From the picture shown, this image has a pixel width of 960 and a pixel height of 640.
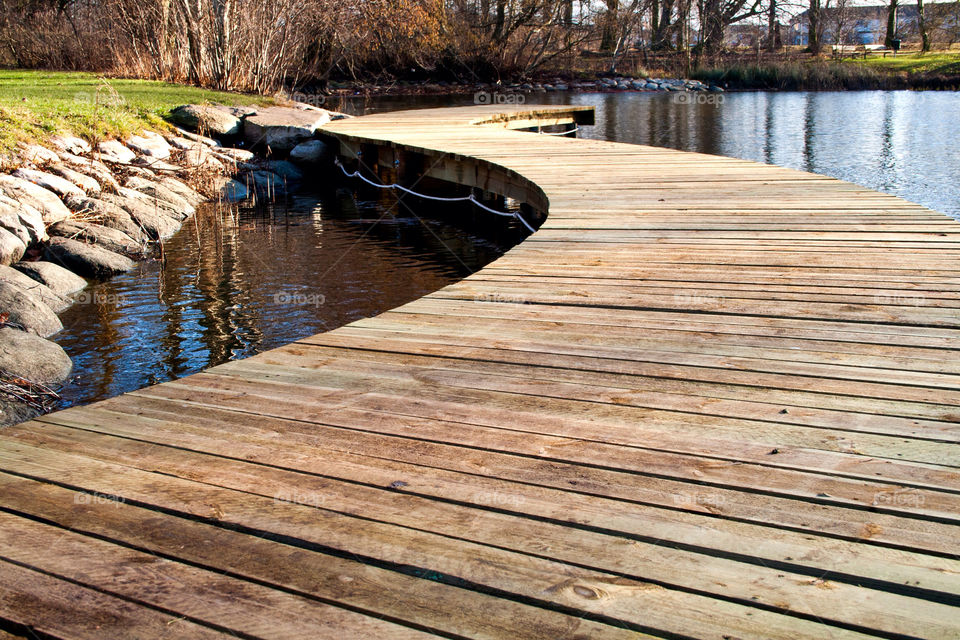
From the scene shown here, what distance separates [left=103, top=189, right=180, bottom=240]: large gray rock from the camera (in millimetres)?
8641

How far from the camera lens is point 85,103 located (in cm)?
1222

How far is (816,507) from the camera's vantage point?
199 centimetres

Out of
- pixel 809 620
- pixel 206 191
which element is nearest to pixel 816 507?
pixel 809 620

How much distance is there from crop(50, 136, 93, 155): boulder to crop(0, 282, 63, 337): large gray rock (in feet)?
14.3

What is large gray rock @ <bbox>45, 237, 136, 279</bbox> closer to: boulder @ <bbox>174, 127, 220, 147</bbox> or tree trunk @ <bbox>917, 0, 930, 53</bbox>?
boulder @ <bbox>174, 127, 220, 147</bbox>

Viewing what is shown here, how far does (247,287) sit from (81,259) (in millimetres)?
1501

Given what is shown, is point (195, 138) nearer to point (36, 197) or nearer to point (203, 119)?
point (203, 119)

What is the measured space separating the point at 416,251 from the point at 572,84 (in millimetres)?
23255

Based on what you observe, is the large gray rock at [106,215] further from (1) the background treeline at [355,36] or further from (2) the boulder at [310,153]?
(1) the background treeline at [355,36]

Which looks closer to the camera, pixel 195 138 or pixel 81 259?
pixel 81 259
